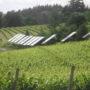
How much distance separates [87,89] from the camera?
7227 mm

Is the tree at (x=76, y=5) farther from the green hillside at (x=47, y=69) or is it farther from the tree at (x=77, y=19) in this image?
the green hillside at (x=47, y=69)

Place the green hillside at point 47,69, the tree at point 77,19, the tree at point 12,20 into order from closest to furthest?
the green hillside at point 47,69 → the tree at point 77,19 → the tree at point 12,20

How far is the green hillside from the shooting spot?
667 cm

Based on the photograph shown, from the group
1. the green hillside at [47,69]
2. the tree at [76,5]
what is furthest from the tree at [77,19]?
the tree at [76,5]

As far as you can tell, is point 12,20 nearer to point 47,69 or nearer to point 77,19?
point 77,19

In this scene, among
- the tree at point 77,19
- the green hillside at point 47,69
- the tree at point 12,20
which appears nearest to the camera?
the green hillside at point 47,69

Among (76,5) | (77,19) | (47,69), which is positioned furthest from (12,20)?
(47,69)

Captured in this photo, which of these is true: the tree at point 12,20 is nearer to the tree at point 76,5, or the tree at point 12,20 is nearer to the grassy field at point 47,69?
the tree at point 76,5

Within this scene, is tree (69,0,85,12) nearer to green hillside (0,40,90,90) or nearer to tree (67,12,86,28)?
tree (67,12,86,28)

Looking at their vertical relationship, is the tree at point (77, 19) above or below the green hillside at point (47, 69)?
above

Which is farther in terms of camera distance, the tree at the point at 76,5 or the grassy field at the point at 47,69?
the tree at the point at 76,5

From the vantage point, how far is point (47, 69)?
1169 cm

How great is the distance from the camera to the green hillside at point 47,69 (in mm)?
6668

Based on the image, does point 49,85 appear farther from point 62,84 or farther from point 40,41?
point 40,41
